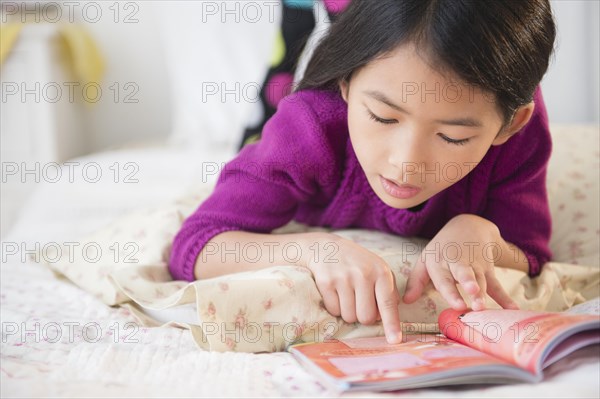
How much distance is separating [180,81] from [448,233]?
136cm

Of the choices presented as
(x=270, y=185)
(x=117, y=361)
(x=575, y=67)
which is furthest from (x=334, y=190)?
(x=575, y=67)

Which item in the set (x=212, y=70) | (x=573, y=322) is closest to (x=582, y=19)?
(x=212, y=70)

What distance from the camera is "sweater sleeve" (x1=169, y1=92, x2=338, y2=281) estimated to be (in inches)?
39.8

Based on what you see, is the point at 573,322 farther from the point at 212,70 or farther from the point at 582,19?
the point at 212,70

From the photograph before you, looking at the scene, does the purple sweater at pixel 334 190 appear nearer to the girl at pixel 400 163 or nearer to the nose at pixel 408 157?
the girl at pixel 400 163

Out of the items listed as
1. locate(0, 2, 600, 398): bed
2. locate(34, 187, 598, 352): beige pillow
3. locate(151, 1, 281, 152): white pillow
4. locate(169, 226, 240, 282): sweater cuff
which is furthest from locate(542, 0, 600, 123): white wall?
locate(169, 226, 240, 282): sweater cuff

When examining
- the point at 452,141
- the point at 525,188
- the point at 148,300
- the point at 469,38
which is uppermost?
the point at 469,38

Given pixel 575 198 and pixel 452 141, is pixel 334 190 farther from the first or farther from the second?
pixel 575 198

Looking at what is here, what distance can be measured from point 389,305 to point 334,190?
1.01 feet

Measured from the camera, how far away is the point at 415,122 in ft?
2.68

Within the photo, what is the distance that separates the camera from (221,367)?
0.75 m

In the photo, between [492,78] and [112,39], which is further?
[112,39]

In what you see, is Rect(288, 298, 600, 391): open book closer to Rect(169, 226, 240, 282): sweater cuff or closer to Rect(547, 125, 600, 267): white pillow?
Rect(169, 226, 240, 282): sweater cuff

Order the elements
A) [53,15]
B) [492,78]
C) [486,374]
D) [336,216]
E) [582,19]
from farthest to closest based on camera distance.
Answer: [53,15] → [582,19] → [336,216] → [492,78] → [486,374]
